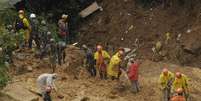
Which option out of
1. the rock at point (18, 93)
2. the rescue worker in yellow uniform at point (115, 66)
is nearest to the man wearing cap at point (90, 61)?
the rescue worker in yellow uniform at point (115, 66)

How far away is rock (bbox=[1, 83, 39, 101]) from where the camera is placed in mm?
21062

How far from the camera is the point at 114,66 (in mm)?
23141

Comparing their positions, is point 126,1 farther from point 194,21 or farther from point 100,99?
point 100,99

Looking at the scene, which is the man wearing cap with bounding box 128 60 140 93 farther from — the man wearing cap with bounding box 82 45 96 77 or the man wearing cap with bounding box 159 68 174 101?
the man wearing cap with bounding box 82 45 96 77

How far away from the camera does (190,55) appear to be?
28.2m

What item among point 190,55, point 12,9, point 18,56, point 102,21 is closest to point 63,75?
point 18,56

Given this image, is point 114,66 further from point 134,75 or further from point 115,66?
point 134,75

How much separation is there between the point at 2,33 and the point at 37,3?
8.85 metres

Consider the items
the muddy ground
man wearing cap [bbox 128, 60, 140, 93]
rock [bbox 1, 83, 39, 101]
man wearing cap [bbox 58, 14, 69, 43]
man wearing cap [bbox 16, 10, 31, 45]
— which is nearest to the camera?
rock [bbox 1, 83, 39, 101]

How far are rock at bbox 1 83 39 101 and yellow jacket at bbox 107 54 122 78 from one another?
3368mm

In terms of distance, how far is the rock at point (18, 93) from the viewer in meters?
21.1

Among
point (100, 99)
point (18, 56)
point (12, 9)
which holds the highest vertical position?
point (12, 9)

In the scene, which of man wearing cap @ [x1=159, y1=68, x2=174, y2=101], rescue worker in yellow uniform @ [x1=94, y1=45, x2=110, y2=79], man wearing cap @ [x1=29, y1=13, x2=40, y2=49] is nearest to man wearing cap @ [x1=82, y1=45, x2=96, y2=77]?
rescue worker in yellow uniform @ [x1=94, y1=45, x2=110, y2=79]

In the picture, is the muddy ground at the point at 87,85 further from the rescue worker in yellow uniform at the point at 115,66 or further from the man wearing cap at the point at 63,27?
the man wearing cap at the point at 63,27
